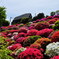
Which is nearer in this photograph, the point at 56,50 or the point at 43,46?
the point at 56,50

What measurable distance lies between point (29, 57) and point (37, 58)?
1.34ft

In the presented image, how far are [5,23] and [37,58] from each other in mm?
32295

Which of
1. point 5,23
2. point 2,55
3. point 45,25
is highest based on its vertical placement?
point 2,55

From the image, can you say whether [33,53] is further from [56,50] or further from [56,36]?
[56,36]

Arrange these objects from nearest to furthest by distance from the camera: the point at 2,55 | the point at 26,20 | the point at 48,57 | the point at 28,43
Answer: the point at 2,55 < the point at 48,57 < the point at 28,43 < the point at 26,20

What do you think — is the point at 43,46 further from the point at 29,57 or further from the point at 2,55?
the point at 2,55

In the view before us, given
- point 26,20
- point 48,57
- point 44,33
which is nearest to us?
point 48,57

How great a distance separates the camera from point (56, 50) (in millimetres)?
12078

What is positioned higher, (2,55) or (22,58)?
(2,55)

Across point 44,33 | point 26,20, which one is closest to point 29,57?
point 44,33

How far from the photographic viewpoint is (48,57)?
42.2 feet

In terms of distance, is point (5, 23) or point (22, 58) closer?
point (22, 58)

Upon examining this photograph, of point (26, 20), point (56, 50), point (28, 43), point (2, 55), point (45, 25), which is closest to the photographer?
point (2, 55)

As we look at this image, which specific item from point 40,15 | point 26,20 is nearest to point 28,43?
point 26,20
